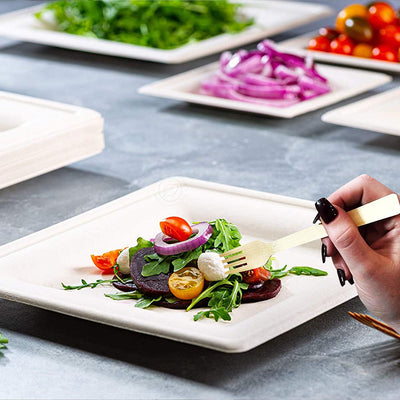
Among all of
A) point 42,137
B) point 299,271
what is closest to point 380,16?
point 42,137

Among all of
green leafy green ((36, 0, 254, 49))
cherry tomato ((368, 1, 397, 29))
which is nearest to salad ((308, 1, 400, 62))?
cherry tomato ((368, 1, 397, 29))

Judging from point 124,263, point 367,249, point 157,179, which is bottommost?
point 157,179

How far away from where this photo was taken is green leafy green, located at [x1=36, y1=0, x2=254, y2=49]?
3332mm

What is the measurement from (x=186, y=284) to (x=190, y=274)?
0.02 m

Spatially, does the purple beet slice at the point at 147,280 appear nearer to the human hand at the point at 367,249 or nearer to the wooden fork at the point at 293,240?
the wooden fork at the point at 293,240

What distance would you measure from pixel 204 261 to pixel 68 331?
0.77 ft

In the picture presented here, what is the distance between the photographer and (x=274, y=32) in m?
3.35

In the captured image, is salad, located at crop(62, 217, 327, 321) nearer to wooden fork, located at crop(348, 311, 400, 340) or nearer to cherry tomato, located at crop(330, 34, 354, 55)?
wooden fork, located at crop(348, 311, 400, 340)

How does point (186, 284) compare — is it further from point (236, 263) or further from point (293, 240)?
point (293, 240)

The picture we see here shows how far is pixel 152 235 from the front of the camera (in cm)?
171

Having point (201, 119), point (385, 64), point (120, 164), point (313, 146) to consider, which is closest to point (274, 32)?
point (385, 64)

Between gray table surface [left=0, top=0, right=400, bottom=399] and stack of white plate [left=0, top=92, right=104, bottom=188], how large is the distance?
3.3 inches

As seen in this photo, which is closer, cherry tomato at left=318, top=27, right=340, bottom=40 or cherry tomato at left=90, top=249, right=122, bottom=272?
cherry tomato at left=90, top=249, right=122, bottom=272

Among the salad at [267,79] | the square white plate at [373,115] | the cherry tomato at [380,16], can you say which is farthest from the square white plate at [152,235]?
the cherry tomato at [380,16]
